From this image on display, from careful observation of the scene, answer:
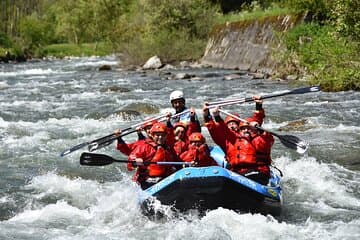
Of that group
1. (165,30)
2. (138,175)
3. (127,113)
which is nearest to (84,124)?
(127,113)

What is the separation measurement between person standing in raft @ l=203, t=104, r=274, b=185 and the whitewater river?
2.05ft

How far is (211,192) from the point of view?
651cm

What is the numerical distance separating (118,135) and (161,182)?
118cm

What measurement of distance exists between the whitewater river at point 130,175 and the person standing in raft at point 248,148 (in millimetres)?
626

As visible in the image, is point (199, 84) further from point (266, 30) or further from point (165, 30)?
point (165, 30)

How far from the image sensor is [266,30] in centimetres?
2517

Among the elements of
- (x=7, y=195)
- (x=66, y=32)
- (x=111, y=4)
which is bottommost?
(x=66, y=32)

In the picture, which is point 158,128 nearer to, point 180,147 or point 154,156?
point 154,156

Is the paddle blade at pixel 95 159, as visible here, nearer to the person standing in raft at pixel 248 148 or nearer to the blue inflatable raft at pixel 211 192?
the blue inflatable raft at pixel 211 192

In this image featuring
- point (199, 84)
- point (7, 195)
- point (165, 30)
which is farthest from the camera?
point (165, 30)

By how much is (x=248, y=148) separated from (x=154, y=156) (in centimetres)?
117

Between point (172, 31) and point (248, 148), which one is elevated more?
point (248, 148)

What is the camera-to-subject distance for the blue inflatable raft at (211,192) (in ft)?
21.2

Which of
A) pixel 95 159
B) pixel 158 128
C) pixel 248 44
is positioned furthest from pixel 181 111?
pixel 248 44
